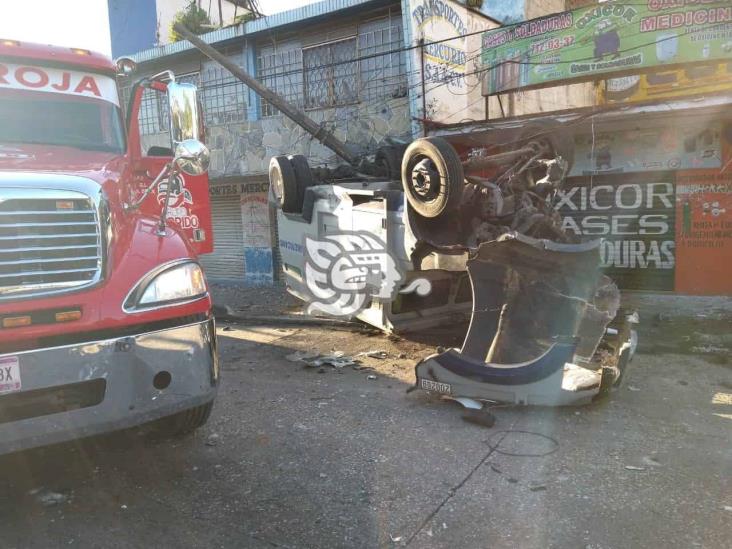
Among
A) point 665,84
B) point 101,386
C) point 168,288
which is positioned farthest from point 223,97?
point 101,386

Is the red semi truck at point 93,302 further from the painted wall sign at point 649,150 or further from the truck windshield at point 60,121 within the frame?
the painted wall sign at point 649,150

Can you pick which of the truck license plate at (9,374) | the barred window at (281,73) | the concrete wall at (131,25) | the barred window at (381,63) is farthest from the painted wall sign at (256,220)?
the truck license plate at (9,374)

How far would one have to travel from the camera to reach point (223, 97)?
13.6 meters

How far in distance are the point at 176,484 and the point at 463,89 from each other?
10165 millimetres

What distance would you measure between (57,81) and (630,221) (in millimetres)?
8998

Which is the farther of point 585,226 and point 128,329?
point 585,226

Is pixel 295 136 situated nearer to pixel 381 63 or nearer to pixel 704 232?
pixel 381 63

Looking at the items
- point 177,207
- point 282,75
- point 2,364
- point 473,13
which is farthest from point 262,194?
point 2,364

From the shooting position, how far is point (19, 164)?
3.53 metres

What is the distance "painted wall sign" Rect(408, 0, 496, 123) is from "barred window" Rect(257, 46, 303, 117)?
2956 mm

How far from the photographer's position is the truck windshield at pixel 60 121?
4.15 m

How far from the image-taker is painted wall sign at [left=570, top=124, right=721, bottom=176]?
29.8ft

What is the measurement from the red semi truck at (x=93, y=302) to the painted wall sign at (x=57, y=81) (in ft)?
1.06

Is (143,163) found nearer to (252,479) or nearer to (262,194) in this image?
(252,479)
